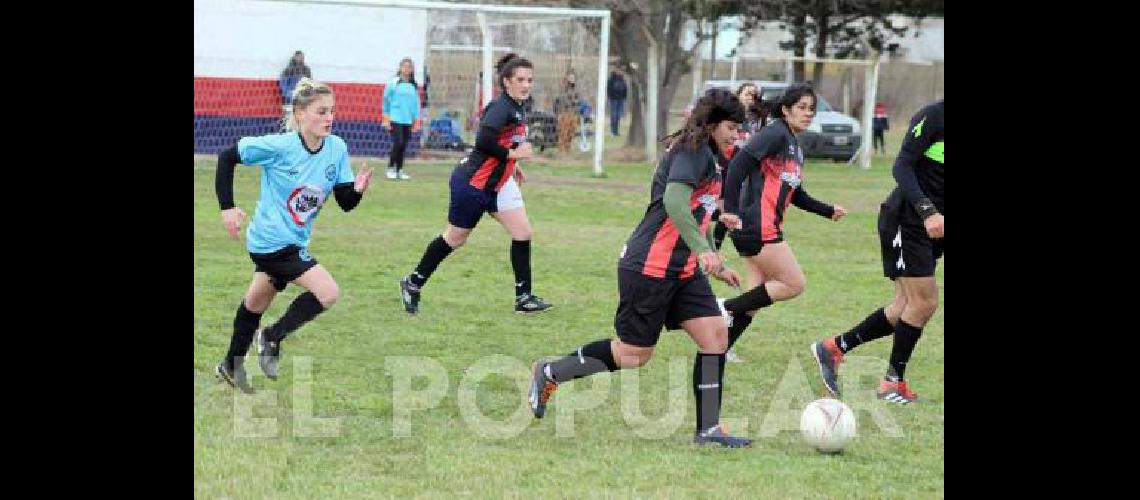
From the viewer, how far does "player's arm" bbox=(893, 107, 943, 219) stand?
7641 millimetres

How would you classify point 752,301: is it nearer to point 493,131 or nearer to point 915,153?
point 915,153

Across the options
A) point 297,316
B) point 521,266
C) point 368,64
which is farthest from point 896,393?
point 368,64

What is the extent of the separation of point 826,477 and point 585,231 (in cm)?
1011

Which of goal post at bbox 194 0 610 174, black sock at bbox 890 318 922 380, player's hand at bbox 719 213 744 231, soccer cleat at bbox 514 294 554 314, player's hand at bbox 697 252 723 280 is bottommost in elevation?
soccer cleat at bbox 514 294 554 314

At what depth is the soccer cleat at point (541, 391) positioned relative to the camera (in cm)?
709

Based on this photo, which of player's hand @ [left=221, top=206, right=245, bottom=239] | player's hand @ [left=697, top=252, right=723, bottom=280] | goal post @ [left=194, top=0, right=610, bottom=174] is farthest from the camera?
goal post @ [left=194, top=0, right=610, bottom=174]

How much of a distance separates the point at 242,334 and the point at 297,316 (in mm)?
313

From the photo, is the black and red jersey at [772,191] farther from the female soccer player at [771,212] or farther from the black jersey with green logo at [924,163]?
the black jersey with green logo at [924,163]

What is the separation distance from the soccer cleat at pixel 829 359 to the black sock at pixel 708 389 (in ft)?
5.76

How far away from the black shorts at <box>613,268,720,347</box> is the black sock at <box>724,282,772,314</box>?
1.94 meters

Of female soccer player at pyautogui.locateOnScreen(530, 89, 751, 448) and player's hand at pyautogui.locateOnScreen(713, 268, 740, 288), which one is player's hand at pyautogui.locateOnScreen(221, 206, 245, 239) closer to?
female soccer player at pyautogui.locateOnScreen(530, 89, 751, 448)

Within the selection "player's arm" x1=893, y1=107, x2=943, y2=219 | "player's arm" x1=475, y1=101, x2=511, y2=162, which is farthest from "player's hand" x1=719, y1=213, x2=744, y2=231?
"player's arm" x1=475, y1=101, x2=511, y2=162

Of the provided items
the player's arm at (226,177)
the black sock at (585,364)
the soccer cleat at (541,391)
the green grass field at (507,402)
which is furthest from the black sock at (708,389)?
the player's arm at (226,177)

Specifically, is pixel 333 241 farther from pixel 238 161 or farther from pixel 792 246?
pixel 238 161
